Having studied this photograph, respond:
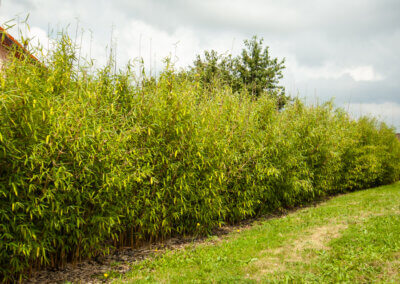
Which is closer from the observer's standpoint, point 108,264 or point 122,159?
point 122,159

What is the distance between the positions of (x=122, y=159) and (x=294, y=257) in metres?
2.29

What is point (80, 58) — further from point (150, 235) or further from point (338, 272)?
point (338, 272)

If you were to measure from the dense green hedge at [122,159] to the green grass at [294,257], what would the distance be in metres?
0.61

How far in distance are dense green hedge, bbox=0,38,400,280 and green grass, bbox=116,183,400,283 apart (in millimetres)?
615

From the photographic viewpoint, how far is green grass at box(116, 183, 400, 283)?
265 centimetres

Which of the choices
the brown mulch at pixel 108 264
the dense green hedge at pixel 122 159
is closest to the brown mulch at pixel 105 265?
the brown mulch at pixel 108 264

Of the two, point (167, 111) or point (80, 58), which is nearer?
point (80, 58)

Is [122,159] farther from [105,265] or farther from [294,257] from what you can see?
[294,257]

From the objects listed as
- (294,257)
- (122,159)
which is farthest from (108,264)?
(294,257)

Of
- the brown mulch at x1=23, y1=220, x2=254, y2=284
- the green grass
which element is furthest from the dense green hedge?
the green grass

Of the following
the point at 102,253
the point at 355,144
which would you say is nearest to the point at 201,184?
the point at 102,253

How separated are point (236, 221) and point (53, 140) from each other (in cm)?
399

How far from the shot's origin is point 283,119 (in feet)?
20.6

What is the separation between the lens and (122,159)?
3197 millimetres
